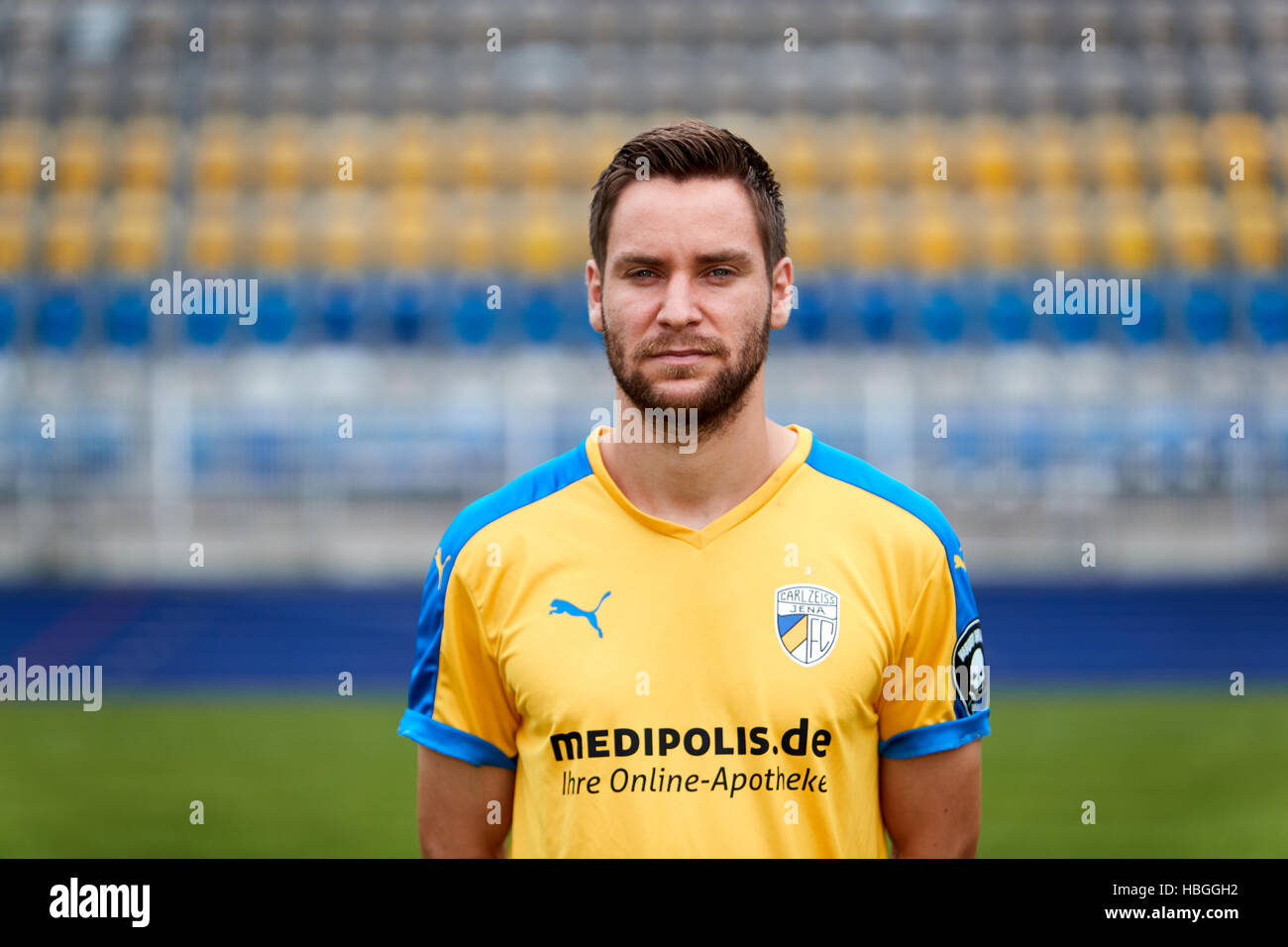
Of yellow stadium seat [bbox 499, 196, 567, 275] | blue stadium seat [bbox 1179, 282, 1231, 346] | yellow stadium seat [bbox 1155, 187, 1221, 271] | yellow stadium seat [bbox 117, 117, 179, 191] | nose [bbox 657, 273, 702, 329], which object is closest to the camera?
nose [bbox 657, 273, 702, 329]

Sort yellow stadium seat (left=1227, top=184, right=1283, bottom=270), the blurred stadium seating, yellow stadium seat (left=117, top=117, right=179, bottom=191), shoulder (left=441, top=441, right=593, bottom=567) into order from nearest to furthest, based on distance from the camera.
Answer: shoulder (left=441, top=441, right=593, bottom=567) → the blurred stadium seating → yellow stadium seat (left=1227, top=184, right=1283, bottom=270) → yellow stadium seat (left=117, top=117, right=179, bottom=191)

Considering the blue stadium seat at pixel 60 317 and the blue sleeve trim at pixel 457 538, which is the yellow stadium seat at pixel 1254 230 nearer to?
the blue stadium seat at pixel 60 317

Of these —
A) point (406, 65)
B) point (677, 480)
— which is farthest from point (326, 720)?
point (406, 65)

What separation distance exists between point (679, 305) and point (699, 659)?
1.67ft

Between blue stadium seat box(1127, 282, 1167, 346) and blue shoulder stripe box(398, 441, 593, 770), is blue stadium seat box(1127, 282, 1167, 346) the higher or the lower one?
the higher one

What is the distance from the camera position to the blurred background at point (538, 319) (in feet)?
37.7

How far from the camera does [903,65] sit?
16094 mm

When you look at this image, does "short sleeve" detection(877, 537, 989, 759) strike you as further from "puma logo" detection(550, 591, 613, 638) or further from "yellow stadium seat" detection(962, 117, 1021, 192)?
"yellow stadium seat" detection(962, 117, 1021, 192)

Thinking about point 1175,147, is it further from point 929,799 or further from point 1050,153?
point 929,799

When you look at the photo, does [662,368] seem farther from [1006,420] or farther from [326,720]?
[1006,420]

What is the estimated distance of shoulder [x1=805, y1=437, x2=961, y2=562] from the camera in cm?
190

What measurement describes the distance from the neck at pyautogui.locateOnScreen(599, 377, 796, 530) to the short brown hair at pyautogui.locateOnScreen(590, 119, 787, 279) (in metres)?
0.23

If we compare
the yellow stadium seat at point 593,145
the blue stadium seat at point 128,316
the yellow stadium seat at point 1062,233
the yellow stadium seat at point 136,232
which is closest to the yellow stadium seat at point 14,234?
the yellow stadium seat at point 136,232

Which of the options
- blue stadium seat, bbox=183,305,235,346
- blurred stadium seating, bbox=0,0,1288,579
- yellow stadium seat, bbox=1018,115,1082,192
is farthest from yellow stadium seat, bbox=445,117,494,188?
yellow stadium seat, bbox=1018,115,1082,192
